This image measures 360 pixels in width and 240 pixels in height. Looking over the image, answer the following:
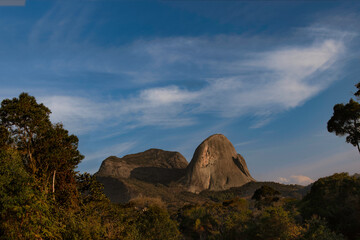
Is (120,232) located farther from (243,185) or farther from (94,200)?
(243,185)

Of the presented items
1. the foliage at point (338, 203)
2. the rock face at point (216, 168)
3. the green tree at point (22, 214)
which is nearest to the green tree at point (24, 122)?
the green tree at point (22, 214)

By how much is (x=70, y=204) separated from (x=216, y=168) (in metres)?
152

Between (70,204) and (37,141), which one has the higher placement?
(37,141)

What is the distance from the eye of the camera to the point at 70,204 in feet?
104

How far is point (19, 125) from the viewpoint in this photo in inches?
1257

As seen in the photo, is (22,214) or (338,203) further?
(338,203)

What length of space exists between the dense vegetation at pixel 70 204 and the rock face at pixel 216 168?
125093 mm

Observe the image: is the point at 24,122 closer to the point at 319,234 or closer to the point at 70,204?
the point at 70,204

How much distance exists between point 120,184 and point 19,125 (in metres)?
112

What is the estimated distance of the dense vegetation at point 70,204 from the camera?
60.5 feet

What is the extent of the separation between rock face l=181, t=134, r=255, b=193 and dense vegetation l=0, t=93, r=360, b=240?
125 meters

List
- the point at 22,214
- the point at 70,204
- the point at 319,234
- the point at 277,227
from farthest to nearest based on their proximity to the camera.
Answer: the point at 70,204, the point at 277,227, the point at 319,234, the point at 22,214

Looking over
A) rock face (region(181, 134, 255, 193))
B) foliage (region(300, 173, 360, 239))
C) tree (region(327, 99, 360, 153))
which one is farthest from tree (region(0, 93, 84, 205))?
rock face (region(181, 134, 255, 193))

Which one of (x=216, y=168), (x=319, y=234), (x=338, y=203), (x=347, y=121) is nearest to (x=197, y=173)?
(x=216, y=168)
